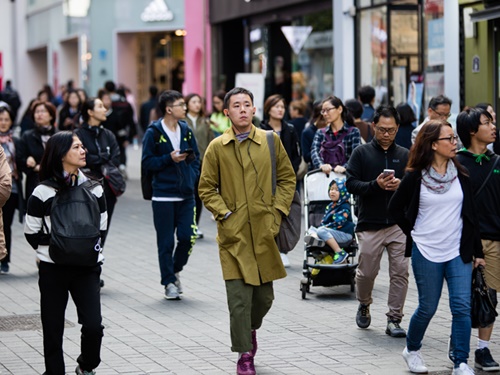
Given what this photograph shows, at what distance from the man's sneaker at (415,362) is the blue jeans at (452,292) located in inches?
10.2

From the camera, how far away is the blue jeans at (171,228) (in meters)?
11.2

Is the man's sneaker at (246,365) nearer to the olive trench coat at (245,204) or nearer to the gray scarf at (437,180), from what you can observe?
the olive trench coat at (245,204)

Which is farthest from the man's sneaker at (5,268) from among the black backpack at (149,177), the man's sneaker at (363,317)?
the man's sneaker at (363,317)

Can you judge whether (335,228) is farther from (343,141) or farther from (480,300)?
(480,300)

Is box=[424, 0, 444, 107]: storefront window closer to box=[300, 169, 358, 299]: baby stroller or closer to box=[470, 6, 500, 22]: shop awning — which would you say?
box=[470, 6, 500, 22]: shop awning

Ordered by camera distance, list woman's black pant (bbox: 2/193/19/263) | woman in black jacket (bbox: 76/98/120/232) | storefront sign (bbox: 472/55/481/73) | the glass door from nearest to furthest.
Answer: woman in black jacket (bbox: 76/98/120/232)
woman's black pant (bbox: 2/193/19/263)
storefront sign (bbox: 472/55/481/73)
the glass door

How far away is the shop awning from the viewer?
50.3 feet

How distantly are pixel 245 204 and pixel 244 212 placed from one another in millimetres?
57

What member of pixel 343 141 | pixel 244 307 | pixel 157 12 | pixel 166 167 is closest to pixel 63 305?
pixel 244 307

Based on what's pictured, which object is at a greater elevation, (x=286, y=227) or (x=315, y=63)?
(x=315, y=63)

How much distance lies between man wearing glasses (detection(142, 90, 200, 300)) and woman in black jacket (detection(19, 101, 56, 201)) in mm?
2224

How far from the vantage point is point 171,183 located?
36.7ft

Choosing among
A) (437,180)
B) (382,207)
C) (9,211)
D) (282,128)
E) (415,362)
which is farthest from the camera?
(9,211)

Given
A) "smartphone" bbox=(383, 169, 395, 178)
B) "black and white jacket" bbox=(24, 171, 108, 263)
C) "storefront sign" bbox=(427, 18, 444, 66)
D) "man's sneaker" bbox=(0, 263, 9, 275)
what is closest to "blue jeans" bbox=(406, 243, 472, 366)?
"smartphone" bbox=(383, 169, 395, 178)
